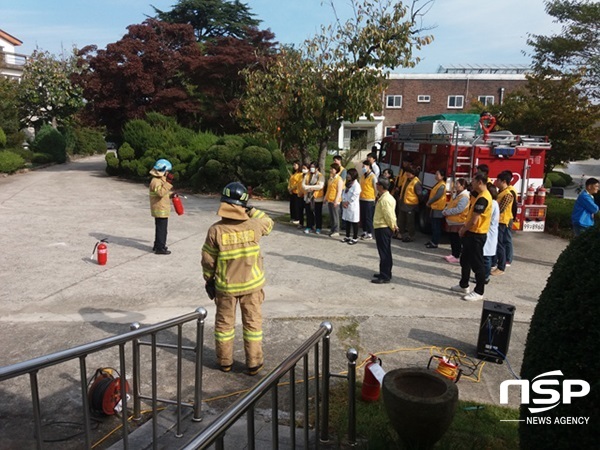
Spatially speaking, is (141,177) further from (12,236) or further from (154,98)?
(12,236)

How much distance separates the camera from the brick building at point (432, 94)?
1585 inches

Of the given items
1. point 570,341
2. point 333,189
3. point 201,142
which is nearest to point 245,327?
point 570,341

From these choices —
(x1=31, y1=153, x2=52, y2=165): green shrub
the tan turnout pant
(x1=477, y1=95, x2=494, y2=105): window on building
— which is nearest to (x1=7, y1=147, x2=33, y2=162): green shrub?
(x1=31, y1=153, x2=52, y2=165): green shrub

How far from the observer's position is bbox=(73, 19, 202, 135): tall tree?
24750mm

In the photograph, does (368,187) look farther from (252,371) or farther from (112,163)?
(112,163)

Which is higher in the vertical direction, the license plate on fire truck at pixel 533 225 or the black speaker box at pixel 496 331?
the license plate on fire truck at pixel 533 225

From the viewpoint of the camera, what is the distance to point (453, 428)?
13.1 ft

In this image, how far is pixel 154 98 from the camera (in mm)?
25031

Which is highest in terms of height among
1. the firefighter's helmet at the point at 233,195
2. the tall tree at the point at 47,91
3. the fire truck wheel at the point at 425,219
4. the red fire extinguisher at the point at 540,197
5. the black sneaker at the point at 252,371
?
the tall tree at the point at 47,91

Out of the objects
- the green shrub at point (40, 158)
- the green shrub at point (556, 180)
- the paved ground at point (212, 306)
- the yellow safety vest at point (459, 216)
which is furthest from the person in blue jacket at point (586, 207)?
the green shrub at point (40, 158)

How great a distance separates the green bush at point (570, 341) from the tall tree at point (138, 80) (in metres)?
23.5

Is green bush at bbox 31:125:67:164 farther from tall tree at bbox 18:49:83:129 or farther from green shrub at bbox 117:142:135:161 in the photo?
green shrub at bbox 117:142:135:161

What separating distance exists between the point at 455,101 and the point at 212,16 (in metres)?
22.8

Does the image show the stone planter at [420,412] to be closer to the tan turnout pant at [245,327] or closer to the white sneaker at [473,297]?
the tan turnout pant at [245,327]
